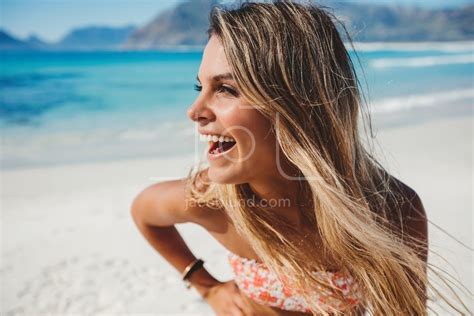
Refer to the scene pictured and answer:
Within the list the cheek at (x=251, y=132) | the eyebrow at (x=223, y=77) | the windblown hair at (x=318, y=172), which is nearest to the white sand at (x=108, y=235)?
the windblown hair at (x=318, y=172)

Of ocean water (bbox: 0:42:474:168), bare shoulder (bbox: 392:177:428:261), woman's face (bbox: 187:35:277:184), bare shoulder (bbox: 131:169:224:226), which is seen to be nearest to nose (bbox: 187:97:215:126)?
woman's face (bbox: 187:35:277:184)

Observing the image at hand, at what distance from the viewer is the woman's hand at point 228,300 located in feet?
7.45

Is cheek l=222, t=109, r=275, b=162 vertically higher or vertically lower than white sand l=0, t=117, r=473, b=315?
higher

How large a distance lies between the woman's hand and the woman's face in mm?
738

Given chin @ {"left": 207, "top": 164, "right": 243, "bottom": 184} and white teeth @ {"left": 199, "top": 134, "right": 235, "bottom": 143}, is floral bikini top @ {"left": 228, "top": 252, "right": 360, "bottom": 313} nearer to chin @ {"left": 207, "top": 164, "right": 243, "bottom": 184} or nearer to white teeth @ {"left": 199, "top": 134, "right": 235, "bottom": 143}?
chin @ {"left": 207, "top": 164, "right": 243, "bottom": 184}

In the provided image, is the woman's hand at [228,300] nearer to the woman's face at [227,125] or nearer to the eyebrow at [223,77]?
the woman's face at [227,125]

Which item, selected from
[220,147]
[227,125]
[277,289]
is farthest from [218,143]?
[277,289]

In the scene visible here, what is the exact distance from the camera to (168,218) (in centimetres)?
231

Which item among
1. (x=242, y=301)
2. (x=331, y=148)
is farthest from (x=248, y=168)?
(x=242, y=301)

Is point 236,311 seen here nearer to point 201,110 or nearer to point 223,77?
point 201,110

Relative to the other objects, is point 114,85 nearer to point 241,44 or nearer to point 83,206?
point 83,206

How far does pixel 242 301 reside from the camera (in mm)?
2273

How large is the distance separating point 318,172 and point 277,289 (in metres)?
0.62

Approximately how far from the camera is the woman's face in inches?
68.6
